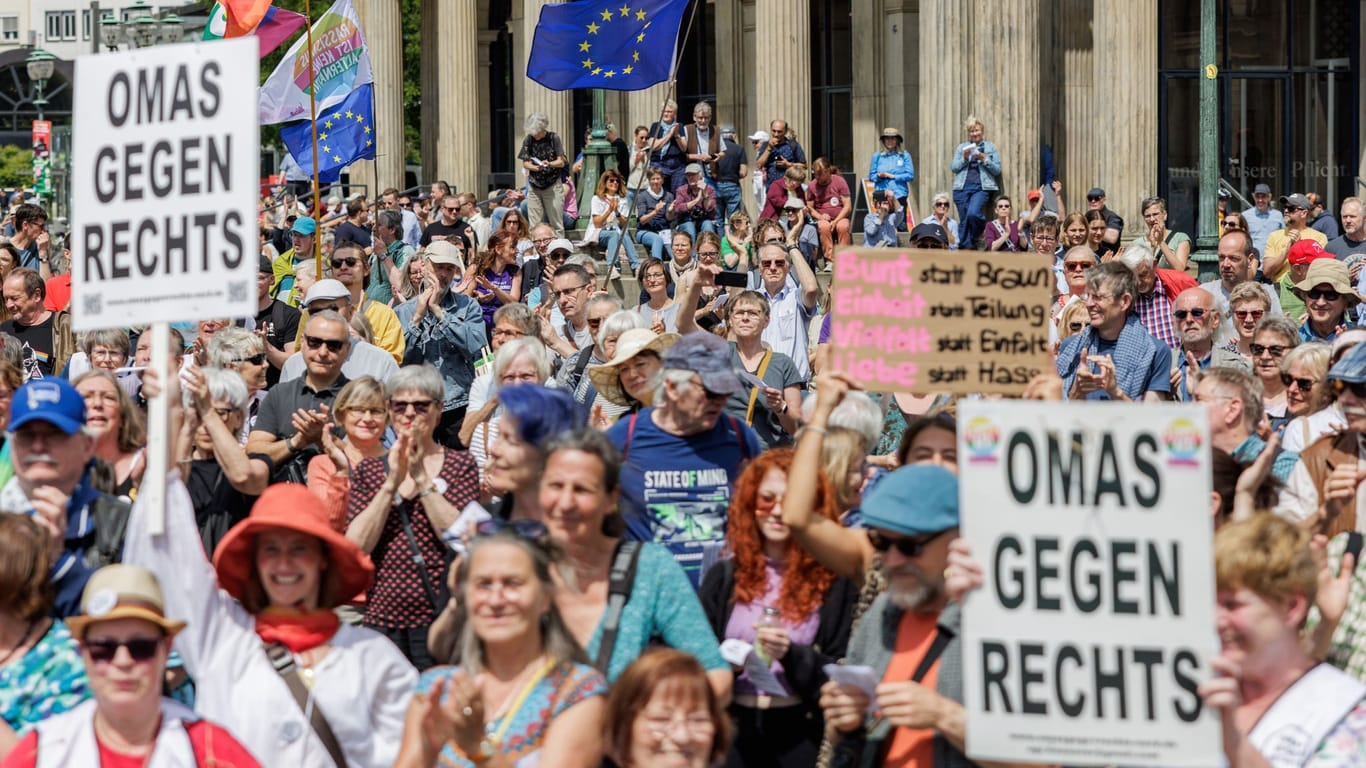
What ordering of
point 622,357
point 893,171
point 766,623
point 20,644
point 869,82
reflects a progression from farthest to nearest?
point 869,82 < point 893,171 < point 622,357 < point 766,623 < point 20,644

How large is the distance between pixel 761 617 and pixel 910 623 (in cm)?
98

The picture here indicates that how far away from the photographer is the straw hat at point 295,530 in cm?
644

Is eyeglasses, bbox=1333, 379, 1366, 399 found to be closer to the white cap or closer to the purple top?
the purple top

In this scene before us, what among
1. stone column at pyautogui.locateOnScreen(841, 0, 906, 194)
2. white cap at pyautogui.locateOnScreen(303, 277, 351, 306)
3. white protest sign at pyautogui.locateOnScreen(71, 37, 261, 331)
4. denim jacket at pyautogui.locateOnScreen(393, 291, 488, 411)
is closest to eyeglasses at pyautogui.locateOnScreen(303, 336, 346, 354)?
white cap at pyautogui.locateOnScreen(303, 277, 351, 306)

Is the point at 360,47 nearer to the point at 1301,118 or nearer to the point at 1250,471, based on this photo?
the point at 1250,471

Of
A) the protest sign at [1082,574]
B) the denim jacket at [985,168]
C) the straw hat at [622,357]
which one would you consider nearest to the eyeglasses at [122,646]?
the protest sign at [1082,574]

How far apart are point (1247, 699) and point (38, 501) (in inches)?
132

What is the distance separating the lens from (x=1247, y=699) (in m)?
5.55

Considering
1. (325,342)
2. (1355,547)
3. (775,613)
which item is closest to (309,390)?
(325,342)

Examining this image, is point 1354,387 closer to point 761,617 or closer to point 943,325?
point 943,325

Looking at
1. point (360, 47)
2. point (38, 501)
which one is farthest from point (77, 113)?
point (360, 47)

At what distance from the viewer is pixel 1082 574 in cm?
547

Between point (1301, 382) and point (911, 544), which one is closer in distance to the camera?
point (911, 544)

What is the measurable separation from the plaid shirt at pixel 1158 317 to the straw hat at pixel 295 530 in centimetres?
784
